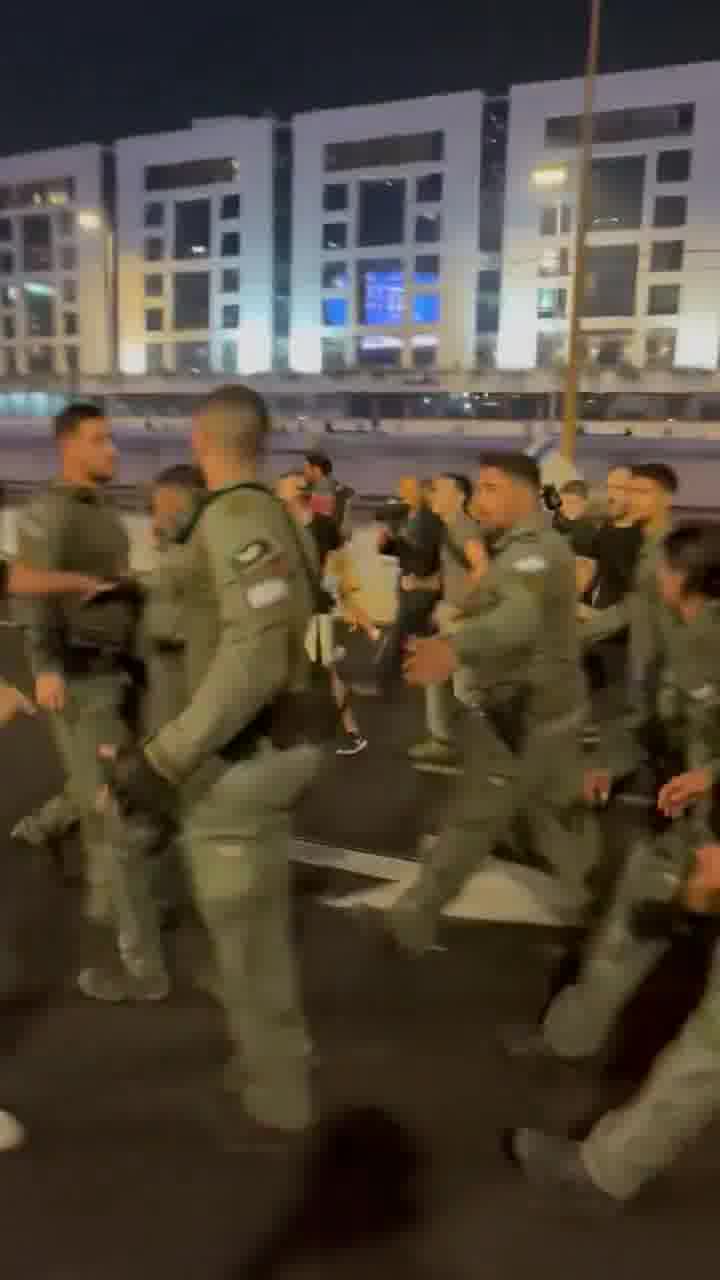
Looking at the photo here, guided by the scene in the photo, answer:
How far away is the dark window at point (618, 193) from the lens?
54844 millimetres

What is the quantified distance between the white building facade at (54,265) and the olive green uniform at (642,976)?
6280 centimetres

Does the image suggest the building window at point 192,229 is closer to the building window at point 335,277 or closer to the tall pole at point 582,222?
the building window at point 335,277

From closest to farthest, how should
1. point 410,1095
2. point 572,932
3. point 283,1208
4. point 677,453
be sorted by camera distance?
point 283,1208
point 410,1095
point 572,932
point 677,453

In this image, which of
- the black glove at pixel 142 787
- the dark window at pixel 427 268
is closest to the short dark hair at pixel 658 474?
the black glove at pixel 142 787

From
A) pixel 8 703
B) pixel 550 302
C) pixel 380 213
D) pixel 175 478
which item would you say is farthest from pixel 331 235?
pixel 8 703

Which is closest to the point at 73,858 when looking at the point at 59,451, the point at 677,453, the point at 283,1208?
the point at 59,451

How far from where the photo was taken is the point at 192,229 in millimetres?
63594

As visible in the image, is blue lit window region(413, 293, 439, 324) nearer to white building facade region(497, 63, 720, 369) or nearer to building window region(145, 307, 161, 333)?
white building facade region(497, 63, 720, 369)

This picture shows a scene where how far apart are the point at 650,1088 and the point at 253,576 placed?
4.65 feet

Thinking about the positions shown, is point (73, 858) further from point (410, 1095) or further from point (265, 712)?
point (265, 712)

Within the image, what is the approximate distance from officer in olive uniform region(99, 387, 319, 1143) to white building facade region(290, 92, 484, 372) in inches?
2178

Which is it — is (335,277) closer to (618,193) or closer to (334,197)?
(334,197)

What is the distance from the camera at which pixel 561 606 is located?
11.8 feet

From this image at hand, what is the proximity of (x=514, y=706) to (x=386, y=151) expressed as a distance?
60.8 meters
